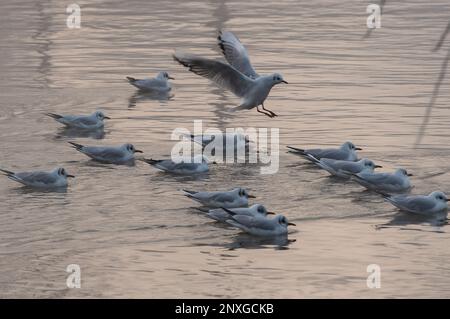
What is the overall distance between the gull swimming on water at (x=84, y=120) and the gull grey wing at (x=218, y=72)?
2396mm

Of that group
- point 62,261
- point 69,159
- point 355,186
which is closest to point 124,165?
point 69,159

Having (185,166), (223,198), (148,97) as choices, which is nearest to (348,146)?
(185,166)

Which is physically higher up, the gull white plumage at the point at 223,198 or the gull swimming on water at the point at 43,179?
the gull swimming on water at the point at 43,179

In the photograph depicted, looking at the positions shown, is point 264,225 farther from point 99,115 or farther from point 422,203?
point 99,115

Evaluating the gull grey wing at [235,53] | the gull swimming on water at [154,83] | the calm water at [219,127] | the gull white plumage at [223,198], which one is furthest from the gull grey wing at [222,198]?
the gull swimming on water at [154,83]

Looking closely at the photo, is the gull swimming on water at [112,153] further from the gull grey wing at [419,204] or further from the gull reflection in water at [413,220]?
the gull grey wing at [419,204]

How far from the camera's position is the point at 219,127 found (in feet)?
67.1

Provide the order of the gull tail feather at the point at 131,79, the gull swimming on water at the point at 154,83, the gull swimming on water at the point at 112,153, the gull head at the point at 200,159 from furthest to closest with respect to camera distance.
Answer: the gull swimming on water at the point at 154,83 < the gull tail feather at the point at 131,79 < the gull swimming on water at the point at 112,153 < the gull head at the point at 200,159

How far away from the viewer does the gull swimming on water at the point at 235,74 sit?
1814cm

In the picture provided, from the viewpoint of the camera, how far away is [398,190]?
16.5 meters

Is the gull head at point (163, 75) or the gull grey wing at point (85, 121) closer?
the gull grey wing at point (85, 121)

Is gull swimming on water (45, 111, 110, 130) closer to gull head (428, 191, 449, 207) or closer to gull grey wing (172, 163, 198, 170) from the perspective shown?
gull grey wing (172, 163, 198, 170)

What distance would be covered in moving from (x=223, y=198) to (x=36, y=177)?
8.02ft

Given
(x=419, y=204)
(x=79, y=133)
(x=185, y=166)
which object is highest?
(x=79, y=133)
